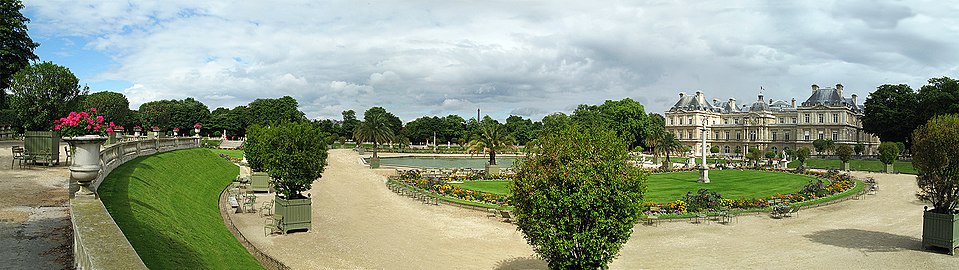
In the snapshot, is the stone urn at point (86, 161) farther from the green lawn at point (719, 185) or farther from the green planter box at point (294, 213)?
the green lawn at point (719, 185)

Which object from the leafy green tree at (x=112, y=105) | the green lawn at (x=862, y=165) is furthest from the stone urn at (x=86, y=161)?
the leafy green tree at (x=112, y=105)

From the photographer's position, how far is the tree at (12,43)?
4112 cm

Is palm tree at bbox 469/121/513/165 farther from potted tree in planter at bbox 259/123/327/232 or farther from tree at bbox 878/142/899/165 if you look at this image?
tree at bbox 878/142/899/165

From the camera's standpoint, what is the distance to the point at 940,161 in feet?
59.3

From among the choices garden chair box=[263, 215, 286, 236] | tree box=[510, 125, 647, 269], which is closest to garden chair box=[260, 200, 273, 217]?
garden chair box=[263, 215, 286, 236]

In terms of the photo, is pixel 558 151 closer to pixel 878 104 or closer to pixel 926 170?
pixel 926 170

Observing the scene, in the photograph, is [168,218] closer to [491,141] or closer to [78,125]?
[78,125]

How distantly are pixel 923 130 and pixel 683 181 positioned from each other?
87.2 ft

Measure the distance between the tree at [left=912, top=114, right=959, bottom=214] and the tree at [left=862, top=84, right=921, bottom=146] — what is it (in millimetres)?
69647

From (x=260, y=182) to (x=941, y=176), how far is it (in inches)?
1173

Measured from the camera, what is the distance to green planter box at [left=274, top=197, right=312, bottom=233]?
19.5 meters

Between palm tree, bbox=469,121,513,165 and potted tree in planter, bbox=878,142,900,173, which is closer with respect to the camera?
palm tree, bbox=469,121,513,165

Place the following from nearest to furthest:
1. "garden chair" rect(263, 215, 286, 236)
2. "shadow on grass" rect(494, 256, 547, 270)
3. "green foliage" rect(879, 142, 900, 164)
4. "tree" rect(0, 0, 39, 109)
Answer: "shadow on grass" rect(494, 256, 547, 270)
"garden chair" rect(263, 215, 286, 236)
"tree" rect(0, 0, 39, 109)
"green foliage" rect(879, 142, 900, 164)

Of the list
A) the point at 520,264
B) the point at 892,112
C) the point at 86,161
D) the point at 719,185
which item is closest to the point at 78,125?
the point at 86,161
